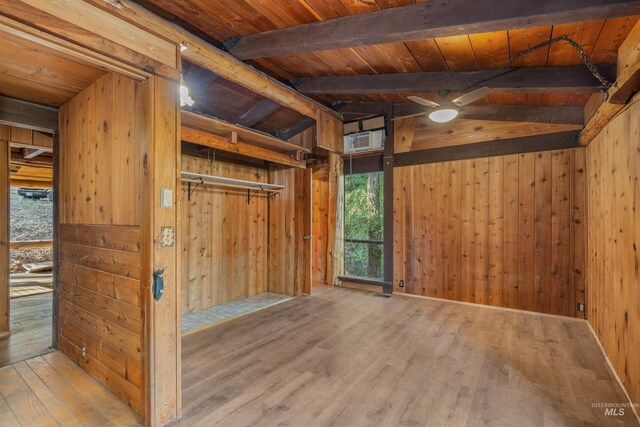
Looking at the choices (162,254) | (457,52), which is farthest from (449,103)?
(162,254)

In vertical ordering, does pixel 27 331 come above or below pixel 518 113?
below

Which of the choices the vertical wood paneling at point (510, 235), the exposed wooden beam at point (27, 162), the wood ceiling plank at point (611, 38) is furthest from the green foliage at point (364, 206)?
the exposed wooden beam at point (27, 162)

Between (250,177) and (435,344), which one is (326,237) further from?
(435,344)

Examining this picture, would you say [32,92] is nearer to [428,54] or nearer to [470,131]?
[428,54]

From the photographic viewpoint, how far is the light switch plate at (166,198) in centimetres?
190

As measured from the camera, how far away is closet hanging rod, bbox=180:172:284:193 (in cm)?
369

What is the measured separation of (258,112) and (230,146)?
1121 millimetres

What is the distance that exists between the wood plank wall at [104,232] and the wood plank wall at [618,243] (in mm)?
3377

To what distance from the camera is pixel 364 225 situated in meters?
5.68

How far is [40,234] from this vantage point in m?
8.83

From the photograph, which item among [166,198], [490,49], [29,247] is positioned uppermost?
[490,49]

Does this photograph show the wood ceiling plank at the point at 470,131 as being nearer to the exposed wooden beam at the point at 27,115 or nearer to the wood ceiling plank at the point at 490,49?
the wood ceiling plank at the point at 490,49

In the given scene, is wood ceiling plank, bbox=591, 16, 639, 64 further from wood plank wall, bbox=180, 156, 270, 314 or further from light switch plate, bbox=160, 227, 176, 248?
wood plank wall, bbox=180, 156, 270, 314

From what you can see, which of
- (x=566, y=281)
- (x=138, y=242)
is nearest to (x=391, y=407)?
(x=138, y=242)
